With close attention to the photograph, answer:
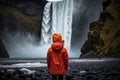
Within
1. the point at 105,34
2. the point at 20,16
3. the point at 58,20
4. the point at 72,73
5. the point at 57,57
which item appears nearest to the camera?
the point at 57,57

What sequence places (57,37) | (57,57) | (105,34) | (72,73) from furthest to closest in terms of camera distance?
(105,34) < (72,73) < (57,57) < (57,37)

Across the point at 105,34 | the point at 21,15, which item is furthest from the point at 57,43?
the point at 21,15

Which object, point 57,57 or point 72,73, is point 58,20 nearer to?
point 72,73

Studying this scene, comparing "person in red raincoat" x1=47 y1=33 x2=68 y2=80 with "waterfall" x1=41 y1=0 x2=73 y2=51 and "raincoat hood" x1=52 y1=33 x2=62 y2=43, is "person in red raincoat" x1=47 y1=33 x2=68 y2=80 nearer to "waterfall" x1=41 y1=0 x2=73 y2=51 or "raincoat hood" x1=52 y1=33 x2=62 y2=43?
"raincoat hood" x1=52 y1=33 x2=62 y2=43

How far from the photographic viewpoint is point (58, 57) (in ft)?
45.0

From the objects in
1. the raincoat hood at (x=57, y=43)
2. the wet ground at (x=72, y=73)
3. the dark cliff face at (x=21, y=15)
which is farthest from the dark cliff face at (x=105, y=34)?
the raincoat hood at (x=57, y=43)

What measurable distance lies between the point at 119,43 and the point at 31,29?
145 feet

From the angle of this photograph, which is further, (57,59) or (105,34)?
(105,34)

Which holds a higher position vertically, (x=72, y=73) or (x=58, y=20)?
(x=58, y=20)

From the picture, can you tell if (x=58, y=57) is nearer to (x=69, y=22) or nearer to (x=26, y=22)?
(x=69, y=22)

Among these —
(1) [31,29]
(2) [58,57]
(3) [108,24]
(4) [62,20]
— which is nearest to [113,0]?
(3) [108,24]

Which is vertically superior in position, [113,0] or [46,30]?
[113,0]

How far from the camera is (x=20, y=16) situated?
125 m

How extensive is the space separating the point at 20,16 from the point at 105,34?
122 feet
